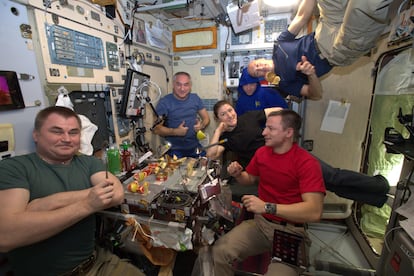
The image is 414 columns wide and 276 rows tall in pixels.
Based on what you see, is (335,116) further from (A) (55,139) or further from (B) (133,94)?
(A) (55,139)

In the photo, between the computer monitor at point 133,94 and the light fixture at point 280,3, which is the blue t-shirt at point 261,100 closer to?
the light fixture at point 280,3

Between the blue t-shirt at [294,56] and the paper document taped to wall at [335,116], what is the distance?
3.45 ft

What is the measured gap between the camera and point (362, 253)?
1973 mm

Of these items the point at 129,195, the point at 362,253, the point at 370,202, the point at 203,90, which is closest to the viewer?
the point at 129,195

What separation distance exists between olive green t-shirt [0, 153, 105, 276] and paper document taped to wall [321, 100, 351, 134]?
8.20 feet

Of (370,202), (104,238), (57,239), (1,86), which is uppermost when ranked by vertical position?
(1,86)

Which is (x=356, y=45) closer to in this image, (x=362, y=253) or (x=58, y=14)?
(x=58, y=14)

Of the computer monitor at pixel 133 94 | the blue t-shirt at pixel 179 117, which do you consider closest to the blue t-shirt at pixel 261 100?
the blue t-shirt at pixel 179 117

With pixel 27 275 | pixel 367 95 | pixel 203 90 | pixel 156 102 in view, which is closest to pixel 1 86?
pixel 27 275

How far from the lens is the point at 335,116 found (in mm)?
2363

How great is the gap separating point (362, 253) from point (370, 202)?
757 mm

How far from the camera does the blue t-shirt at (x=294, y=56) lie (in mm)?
1354

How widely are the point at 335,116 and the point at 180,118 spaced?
1.82m

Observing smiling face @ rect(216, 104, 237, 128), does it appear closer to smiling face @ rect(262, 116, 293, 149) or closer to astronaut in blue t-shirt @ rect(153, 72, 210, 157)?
astronaut in blue t-shirt @ rect(153, 72, 210, 157)
